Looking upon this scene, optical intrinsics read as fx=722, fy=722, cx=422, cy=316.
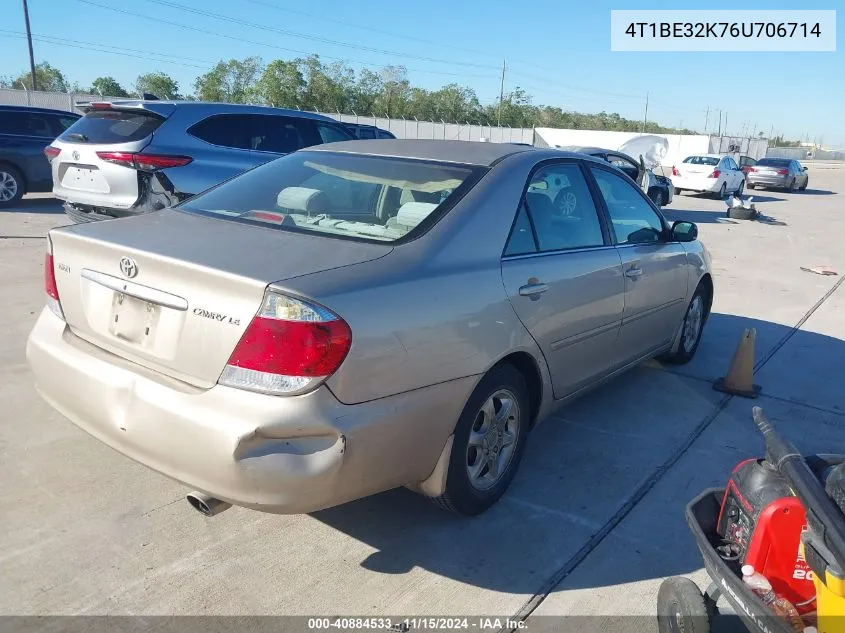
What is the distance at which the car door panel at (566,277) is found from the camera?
11.1 ft

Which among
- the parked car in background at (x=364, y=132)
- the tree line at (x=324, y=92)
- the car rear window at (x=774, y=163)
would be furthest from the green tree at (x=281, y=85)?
the parked car in background at (x=364, y=132)

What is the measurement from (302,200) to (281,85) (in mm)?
65628

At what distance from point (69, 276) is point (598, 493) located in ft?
8.68

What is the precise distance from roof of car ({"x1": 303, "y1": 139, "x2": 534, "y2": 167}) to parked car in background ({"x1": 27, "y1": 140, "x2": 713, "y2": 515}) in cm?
2

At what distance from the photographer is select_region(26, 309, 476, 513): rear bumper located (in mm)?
2414

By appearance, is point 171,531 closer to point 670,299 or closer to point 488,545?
point 488,545

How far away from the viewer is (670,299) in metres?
4.93

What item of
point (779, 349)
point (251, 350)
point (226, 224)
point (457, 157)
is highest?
point (457, 157)

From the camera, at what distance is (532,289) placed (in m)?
3.37

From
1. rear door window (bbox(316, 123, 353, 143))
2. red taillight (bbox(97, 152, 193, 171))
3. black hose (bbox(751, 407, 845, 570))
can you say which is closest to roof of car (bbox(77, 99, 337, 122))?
rear door window (bbox(316, 123, 353, 143))

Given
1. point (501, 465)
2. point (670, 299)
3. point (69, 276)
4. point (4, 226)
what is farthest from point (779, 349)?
point (4, 226)

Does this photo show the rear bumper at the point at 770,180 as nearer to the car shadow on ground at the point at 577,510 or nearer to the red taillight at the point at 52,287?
the car shadow on ground at the point at 577,510

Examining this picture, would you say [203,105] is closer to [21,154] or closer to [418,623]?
[21,154]

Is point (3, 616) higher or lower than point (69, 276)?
lower
